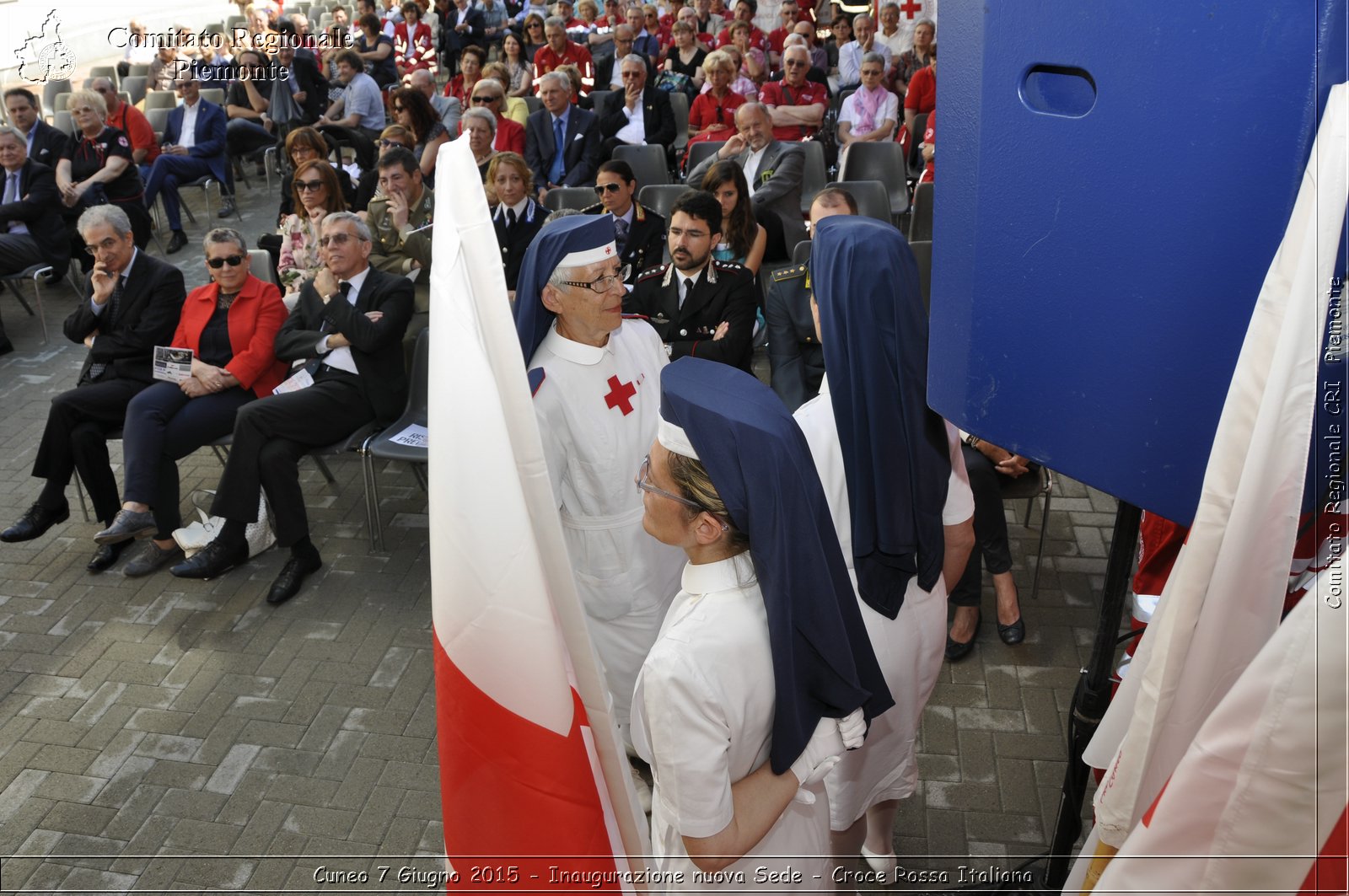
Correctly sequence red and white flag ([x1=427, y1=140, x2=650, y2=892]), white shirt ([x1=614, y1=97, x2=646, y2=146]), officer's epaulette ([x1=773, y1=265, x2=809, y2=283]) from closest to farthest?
red and white flag ([x1=427, y1=140, x2=650, y2=892]) → officer's epaulette ([x1=773, y1=265, x2=809, y2=283]) → white shirt ([x1=614, y1=97, x2=646, y2=146])

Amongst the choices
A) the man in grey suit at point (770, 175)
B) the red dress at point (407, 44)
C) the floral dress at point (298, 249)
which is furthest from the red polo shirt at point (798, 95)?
the red dress at point (407, 44)

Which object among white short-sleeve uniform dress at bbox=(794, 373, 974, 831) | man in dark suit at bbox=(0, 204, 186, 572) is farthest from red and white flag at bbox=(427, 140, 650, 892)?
man in dark suit at bbox=(0, 204, 186, 572)

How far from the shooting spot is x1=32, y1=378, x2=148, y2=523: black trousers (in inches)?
218

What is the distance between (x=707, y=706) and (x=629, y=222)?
5.28m

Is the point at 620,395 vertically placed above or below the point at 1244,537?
below

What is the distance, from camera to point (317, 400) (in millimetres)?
5344

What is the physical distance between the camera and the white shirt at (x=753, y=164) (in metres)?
7.71

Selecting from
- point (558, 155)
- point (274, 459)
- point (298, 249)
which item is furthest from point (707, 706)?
point (558, 155)

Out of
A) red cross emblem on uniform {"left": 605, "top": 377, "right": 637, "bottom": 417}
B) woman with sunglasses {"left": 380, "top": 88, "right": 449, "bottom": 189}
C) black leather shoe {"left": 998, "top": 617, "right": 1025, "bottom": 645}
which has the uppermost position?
woman with sunglasses {"left": 380, "top": 88, "right": 449, "bottom": 189}

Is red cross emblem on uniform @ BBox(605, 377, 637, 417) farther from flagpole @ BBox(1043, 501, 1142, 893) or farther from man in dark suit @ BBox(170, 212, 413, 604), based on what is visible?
man in dark suit @ BBox(170, 212, 413, 604)

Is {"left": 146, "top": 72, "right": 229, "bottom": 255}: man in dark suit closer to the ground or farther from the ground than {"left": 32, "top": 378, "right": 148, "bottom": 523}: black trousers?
farther from the ground

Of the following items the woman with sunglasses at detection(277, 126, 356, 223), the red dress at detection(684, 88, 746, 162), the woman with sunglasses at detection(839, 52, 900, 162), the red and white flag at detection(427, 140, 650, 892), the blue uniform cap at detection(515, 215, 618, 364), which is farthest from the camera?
the woman with sunglasses at detection(839, 52, 900, 162)

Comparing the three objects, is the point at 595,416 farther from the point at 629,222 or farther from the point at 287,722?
the point at 629,222

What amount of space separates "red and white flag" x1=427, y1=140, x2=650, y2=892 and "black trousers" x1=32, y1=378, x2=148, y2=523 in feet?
14.7
